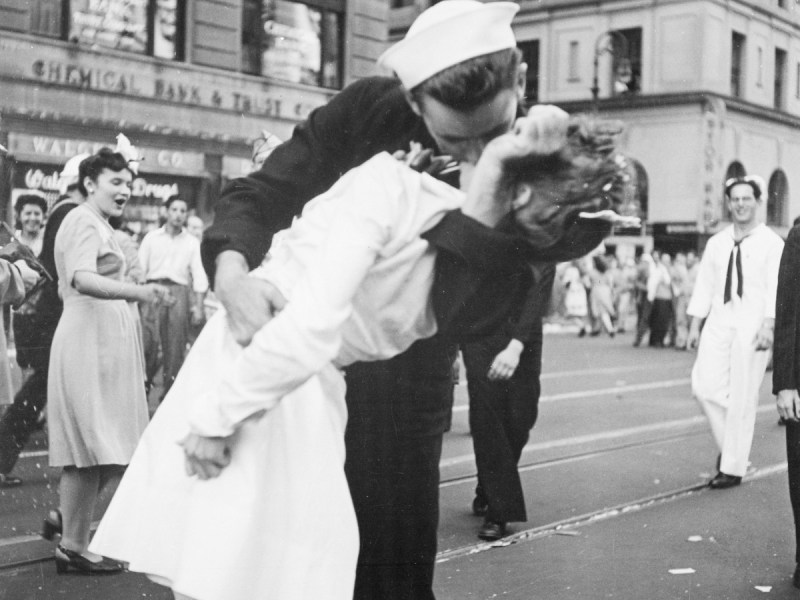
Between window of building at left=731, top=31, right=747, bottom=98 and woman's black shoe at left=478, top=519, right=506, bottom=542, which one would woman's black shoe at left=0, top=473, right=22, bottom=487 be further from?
window of building at left=731, top=31, right=747, bottom=98

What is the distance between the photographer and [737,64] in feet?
109

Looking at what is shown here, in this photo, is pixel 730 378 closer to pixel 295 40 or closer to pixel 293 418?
pixel 293 418

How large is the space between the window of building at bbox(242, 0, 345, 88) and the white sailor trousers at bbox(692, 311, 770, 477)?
47.7 feet

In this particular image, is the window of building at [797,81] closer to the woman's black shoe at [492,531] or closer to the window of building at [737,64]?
the window of building at [737,64]

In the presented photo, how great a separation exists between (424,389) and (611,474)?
16.8 feet

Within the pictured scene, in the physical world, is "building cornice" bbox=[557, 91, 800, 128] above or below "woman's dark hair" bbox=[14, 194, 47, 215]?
above

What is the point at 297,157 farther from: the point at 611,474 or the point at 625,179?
the point at 611,474

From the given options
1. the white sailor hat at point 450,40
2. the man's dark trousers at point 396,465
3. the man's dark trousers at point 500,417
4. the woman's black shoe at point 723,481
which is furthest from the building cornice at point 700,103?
the white sailor hat at point 450,40

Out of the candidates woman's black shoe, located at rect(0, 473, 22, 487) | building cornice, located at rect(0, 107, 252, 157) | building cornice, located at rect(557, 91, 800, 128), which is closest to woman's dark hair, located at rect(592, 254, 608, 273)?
building cornice, located at rect(557, 91, 800, 128)

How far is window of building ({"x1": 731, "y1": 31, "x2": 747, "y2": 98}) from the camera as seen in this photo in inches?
1276

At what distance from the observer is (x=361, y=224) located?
78.7 inches

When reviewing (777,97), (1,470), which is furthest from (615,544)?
(777,97)

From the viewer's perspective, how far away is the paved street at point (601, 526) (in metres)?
4.71

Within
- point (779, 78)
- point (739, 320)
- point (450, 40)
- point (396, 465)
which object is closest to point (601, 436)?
point (739, 320)
